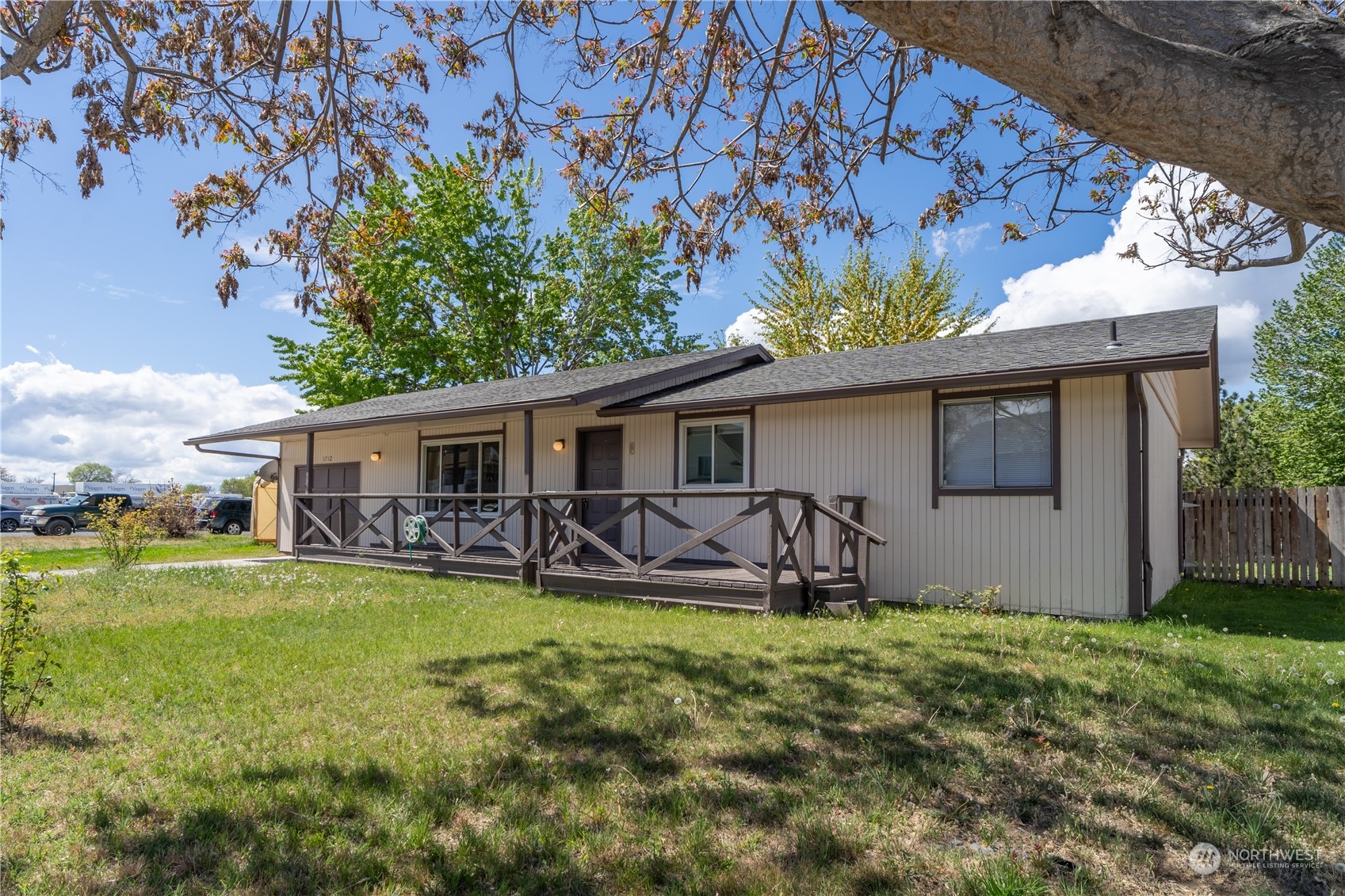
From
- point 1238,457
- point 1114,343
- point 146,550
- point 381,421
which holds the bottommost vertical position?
point 146,550

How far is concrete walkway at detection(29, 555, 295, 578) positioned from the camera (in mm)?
12466

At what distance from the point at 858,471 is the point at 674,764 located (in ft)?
23.0

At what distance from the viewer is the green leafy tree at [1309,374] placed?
70.1ft

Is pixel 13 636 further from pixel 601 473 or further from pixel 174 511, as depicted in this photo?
pixel 174 511

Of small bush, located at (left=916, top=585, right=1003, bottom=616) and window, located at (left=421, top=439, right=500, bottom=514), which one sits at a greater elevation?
window, located at (left=421, top=439, right=500, bottom=514)

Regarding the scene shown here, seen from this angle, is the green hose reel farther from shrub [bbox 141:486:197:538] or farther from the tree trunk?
the tree trunk

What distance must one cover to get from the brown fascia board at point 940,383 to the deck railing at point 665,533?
4.48ft

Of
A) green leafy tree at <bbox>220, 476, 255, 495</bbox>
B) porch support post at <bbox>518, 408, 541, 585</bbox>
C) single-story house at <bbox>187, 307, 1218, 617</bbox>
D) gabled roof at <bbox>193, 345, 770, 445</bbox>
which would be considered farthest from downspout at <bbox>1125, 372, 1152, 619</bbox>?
green leafy tree at <bbox>220, 476, 255, 495</bbox>

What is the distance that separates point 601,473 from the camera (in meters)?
12.9

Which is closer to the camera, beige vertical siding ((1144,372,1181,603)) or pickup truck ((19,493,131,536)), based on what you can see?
beige vertical siding ((1144,372,1181,603))

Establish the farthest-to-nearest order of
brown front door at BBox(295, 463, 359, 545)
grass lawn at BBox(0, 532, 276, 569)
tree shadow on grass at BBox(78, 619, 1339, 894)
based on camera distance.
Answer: brown front door at BBox(295, 463, 359, 545)
grass lawn at BBox(0, 532, 276, 569)
tree shadow on grass at BBox(78, 619, 1339, 894)

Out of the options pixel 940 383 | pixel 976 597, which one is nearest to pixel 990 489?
pixel 976 597

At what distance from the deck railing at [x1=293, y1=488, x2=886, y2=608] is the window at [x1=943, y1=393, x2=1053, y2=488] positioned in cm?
133

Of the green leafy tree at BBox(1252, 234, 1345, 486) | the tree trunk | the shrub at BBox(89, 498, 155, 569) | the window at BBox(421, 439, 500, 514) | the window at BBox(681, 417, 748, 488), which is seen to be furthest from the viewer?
the green leafy tree at BBox(1252, 234, 1345, 486)
